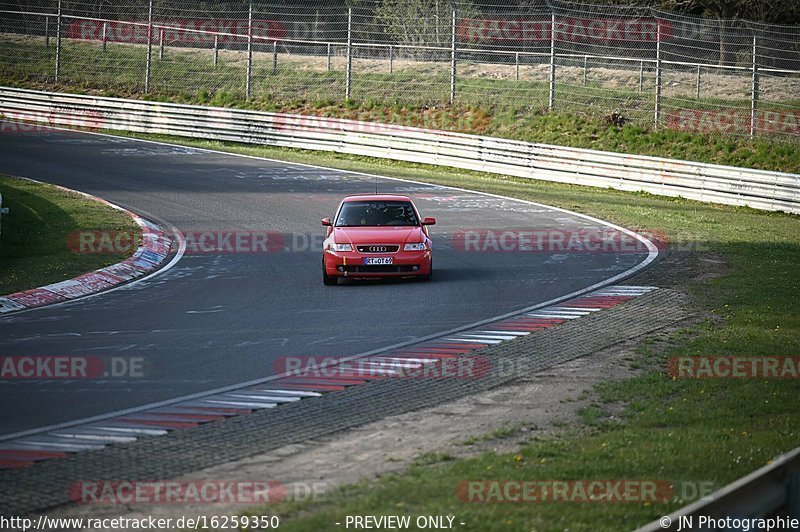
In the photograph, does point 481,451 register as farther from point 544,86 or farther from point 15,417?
point 544,86

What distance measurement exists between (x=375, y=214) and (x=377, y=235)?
3.16 ft

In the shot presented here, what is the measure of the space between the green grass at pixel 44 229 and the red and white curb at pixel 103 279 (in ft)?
0.92

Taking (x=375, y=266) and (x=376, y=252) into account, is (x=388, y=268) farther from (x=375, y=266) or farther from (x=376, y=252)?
(x=376, y=252)

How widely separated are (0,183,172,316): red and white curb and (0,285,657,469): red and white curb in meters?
5.99

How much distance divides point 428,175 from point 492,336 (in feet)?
59.8

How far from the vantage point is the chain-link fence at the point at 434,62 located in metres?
32.6

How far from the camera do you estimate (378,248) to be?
17.1 meters

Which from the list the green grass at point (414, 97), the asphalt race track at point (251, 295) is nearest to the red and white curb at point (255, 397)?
the asphalt race track at point (251, 295)

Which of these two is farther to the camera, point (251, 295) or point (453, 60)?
point (453, 60)

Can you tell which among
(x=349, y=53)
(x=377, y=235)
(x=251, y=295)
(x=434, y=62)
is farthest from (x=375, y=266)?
(x=434, y=62)

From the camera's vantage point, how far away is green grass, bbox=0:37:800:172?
105 feet

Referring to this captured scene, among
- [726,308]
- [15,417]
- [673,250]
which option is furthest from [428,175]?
[15,417]

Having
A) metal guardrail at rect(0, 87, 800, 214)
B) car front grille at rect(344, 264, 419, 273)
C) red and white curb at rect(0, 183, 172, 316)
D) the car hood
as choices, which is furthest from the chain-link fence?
car front grille at rect(344, 264, 419, 273)

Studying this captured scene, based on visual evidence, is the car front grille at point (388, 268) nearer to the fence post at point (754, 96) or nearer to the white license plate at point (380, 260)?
the white license plate at point (380, 260)
